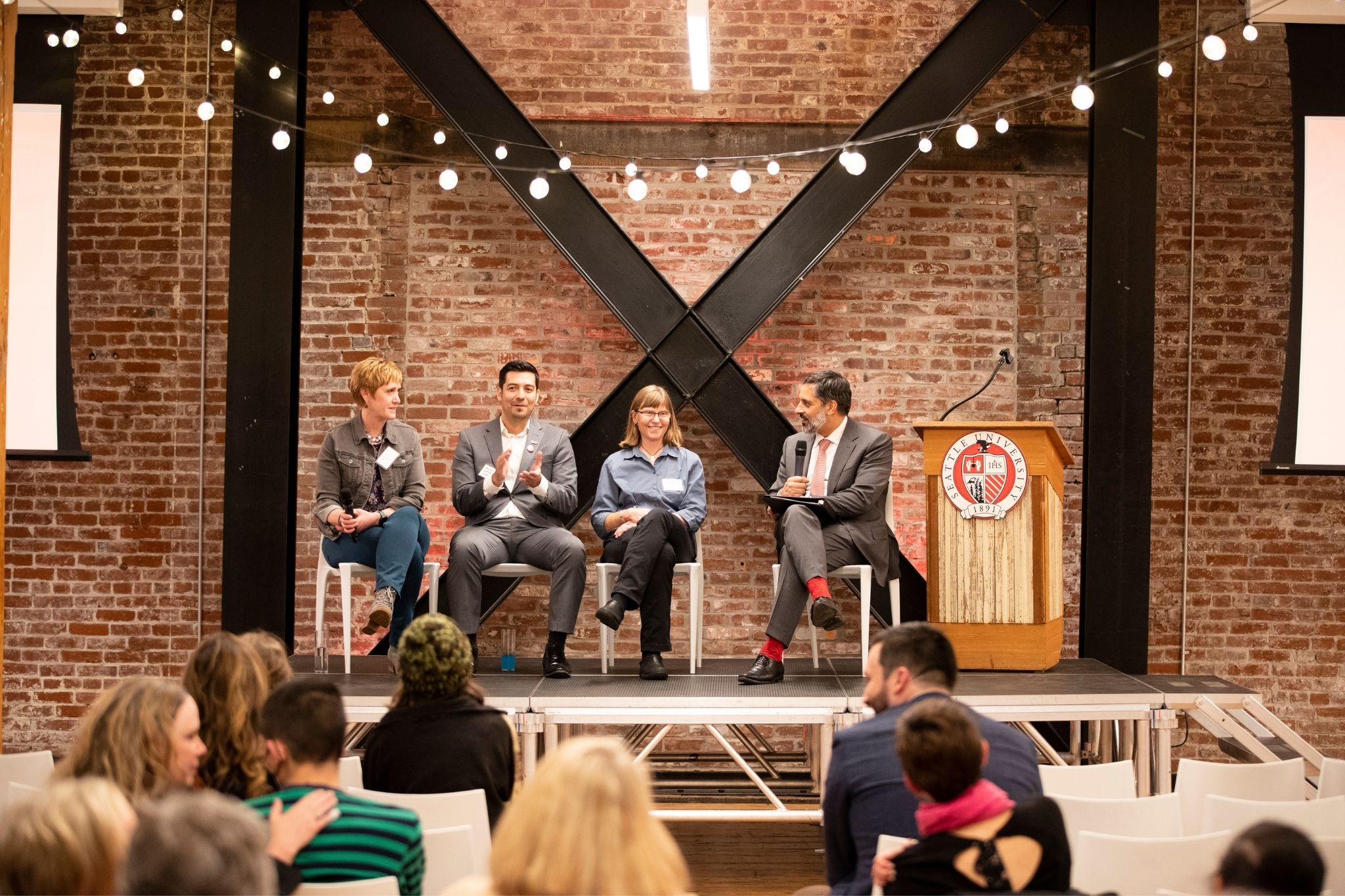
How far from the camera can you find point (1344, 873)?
8.33ft

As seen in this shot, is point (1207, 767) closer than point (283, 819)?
No

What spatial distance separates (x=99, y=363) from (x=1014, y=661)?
4977mm

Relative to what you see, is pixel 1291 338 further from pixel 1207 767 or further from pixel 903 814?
pixel 903 814

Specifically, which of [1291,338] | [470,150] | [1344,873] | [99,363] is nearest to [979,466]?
[1291,338]

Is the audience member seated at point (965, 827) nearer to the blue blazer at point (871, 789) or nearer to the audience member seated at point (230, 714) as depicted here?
the blue blazer at point (871, 789)

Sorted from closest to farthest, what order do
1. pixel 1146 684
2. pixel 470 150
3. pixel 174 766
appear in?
pixel 174 766 → pixel 1146 684 → pixel 470 150

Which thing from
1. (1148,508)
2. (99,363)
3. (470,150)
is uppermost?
(470,150)

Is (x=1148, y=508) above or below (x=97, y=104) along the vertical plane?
below

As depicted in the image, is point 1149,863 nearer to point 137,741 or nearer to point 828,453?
point 137,741

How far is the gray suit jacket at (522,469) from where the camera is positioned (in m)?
5.34

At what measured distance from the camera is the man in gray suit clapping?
16.8 ft

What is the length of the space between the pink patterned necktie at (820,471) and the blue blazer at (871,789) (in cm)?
285

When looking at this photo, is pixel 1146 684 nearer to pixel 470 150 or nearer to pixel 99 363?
pixel 470 150

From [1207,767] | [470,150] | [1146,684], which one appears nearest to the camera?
[1207,767]
